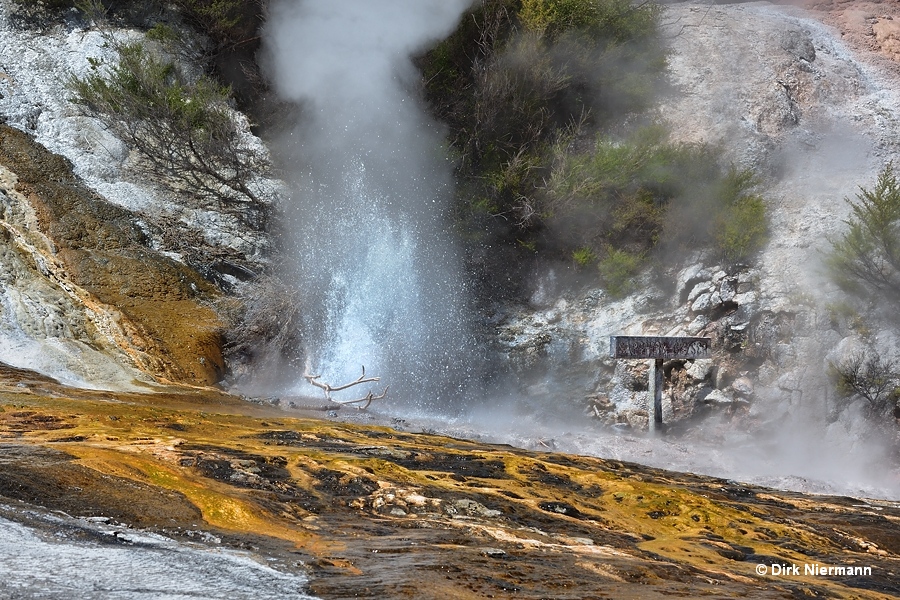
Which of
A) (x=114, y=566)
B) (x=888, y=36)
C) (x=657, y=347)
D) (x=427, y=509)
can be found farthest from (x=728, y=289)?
(x=114, y=566)

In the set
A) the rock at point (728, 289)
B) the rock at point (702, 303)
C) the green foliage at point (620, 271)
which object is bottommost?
the rock at point (702, 303)

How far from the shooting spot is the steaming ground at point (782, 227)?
9539 millimetres

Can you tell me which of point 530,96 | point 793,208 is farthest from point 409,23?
point 793,208

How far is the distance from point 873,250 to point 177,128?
1070 centimetres

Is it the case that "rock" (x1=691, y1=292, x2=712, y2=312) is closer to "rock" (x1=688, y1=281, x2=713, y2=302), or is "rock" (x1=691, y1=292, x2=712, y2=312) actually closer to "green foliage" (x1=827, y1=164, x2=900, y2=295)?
"rock" (x1=688, y1=281, x2=713, y2=302)

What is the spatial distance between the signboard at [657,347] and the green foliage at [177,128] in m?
7.33

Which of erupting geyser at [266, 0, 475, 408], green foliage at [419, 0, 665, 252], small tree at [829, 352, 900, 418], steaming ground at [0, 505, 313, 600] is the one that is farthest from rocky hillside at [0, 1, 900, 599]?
green foliage at [419, 0, 665, 252]

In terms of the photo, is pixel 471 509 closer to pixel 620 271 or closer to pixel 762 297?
pixel 762 297

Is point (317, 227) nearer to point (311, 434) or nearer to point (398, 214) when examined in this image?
point (398, 214)

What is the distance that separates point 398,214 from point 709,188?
17.5ft

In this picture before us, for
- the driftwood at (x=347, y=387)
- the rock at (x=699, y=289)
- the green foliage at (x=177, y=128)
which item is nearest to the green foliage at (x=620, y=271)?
the rock at (x=699, y=289)

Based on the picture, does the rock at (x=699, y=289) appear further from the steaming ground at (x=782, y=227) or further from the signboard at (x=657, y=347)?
the signboard at (x=657, y=347)

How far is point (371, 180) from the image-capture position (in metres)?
15.1

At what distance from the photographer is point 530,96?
1535 centimetres
